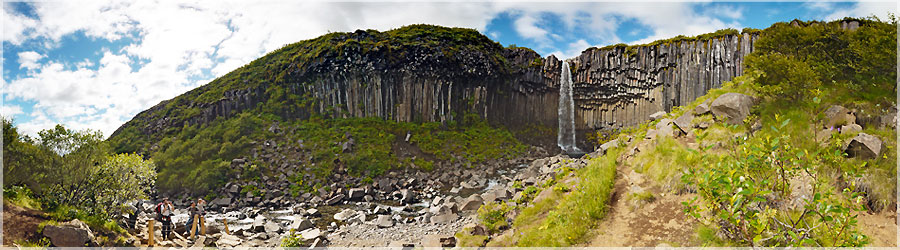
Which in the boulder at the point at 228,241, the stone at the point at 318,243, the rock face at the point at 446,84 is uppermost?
the rock face at the point at 446,84

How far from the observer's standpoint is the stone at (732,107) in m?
10.3

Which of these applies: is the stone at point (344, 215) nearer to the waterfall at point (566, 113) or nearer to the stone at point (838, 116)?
the stone at point (838, 116)

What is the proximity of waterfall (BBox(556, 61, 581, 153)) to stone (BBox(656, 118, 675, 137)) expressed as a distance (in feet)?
97.0

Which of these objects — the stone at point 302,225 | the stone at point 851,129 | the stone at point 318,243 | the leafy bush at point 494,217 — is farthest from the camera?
the stone at point 302,225

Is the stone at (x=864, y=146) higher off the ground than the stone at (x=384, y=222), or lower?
higher

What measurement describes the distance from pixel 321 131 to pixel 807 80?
33.1 m

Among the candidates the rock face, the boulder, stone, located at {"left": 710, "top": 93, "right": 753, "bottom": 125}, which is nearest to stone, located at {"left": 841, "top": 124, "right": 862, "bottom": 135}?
stone, located at {"left": 710, "top": 93, "right": 753, "bottom": 125}

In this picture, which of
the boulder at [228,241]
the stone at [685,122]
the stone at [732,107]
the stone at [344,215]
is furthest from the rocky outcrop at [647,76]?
the boulder at [228,241]

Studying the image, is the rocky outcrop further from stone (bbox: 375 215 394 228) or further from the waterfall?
stone (bbox: 375 215 394 228)

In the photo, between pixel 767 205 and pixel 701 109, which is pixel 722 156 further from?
pixel 701 109

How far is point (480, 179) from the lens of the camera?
94.9 feet

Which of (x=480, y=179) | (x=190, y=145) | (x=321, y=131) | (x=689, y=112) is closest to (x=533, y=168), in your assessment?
(x=480, y=179)

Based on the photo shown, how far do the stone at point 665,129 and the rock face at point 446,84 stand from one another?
2487 centimetres

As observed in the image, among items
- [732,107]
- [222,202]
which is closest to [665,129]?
[732,107]
